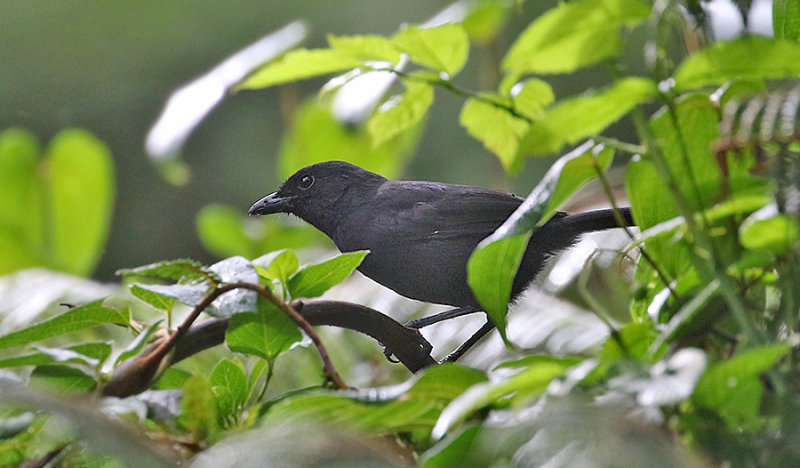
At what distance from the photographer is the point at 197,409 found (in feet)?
3.17

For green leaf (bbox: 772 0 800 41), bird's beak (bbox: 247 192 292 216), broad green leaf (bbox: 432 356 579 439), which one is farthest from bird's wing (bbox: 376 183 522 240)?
broad green leaf (bbox: 432 356 579 439)

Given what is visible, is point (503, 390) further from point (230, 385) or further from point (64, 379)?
point (64, 379)

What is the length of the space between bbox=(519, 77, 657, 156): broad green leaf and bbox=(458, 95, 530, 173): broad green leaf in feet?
1.92

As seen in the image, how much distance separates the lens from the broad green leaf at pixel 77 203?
14.7 ft

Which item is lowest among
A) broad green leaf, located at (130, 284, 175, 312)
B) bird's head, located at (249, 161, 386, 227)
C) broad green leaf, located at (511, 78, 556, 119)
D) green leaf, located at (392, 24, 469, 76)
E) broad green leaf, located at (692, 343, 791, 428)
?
bird's head, located at (249, 161, 386, 227)

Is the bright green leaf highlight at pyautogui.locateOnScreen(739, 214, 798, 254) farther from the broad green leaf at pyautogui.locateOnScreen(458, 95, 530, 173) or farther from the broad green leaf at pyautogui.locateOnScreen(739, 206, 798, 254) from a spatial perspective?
the broad green leaf at pyautogui.locateOnScreen(458, 95, 530, 173)

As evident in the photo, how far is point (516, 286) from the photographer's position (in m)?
2.81

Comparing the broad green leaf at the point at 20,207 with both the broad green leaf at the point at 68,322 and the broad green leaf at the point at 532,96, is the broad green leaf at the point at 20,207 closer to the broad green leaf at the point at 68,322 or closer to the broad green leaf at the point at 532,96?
the broad green leaf at the point at 68,322

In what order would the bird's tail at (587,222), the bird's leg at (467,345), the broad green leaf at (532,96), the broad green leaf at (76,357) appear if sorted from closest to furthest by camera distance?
the broad green leaf at (76,357) → the broad green leaf at (532,96) → the bird's leg at (467,345) → the bird's tail at (587,222)

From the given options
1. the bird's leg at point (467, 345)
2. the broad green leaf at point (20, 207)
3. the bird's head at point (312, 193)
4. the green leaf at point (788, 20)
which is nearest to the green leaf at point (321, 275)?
the green leaf at point (788, 20)

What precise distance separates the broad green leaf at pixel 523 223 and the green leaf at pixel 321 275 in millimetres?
191

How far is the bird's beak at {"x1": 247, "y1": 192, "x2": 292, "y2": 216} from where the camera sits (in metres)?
2.93

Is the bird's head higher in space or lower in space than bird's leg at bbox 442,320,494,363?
higher

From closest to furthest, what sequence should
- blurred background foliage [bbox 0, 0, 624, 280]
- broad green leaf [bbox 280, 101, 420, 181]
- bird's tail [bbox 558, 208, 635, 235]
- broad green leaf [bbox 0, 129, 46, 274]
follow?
bird's tail [bbox 558, 208, 635, 235], broad green leaf [bbox 280, 101, 420, 181], broad green leaf [bbox 0, 129, 46, 274], blurred background foliage [bbox 0, 0, 624, 280]
